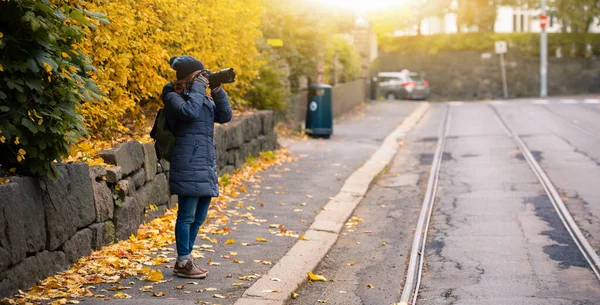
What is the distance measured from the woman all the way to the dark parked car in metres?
39.0

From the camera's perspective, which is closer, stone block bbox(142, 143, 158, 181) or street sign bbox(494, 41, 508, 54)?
stone block bbox(142, 143, 158, 181)

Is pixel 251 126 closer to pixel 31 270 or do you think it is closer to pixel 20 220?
pixel 31 270

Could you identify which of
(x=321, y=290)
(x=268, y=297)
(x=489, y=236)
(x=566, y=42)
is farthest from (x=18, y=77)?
(x=566, y=42)

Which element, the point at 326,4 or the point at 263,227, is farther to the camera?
the point at 326,4

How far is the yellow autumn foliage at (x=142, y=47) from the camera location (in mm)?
8906

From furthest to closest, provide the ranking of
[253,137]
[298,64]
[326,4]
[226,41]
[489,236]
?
[326,4] < [298,64] < [253,137] < [226,41] < [489,236]

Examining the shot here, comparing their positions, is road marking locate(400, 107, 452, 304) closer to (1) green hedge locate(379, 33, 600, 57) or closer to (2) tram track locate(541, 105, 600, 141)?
(2) tram track locate(541, 105, 600, 141)

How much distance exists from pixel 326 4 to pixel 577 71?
31965mm

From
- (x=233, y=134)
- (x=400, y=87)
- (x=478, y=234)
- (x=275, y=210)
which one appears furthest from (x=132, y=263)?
Answer: (x=400, y=87)

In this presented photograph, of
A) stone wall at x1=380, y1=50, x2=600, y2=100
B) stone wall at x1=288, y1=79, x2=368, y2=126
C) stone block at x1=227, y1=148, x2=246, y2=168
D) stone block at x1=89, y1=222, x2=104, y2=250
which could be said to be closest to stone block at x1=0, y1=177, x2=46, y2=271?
stone block at x1=89, y1=222, x2=104, y2=250

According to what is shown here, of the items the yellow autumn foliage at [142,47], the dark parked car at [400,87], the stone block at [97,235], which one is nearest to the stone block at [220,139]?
the yellow autumn foliage at [142,47]

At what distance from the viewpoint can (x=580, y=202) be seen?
12062mm

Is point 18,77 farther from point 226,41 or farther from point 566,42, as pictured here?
point 566,42

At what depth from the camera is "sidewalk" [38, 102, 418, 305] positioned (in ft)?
23.1
